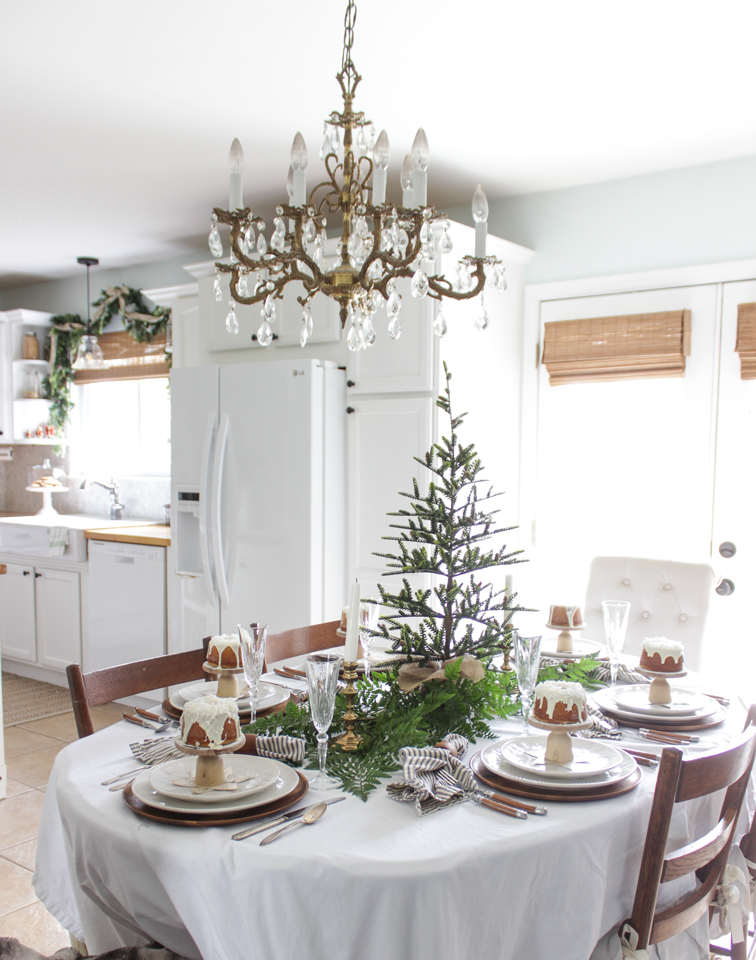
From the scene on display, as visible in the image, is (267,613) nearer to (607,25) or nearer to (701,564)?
(701,564)

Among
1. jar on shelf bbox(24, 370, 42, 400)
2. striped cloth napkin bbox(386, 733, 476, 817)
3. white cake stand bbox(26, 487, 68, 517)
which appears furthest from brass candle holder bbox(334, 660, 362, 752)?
jar on shelf bbox(24, 370, 42, 400)

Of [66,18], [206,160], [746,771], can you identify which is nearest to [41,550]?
[206,160]

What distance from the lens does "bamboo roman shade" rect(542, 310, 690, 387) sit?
10.7 ft

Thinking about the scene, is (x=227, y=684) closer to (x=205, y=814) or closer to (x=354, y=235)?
(x=205, y=814)

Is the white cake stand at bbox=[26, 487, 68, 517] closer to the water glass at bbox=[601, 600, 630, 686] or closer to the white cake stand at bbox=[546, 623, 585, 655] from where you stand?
the white cake stand at bbox=[546, 623, 585, 655]

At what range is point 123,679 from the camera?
1830mm

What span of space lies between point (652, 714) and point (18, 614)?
4187 millimetres

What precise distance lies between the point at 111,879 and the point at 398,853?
0.48m

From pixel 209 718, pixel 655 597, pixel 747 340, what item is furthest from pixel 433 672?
pixel 747 340

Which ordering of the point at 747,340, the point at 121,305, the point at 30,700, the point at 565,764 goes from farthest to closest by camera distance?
the point at 121,305, the point at 30,700, the point at 747,340, the point at 565,764

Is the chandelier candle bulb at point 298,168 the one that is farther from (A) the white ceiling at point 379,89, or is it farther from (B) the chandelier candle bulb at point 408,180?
(A) the white ceiling at point 379,89

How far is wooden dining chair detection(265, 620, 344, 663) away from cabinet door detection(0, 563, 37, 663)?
2.99 meters

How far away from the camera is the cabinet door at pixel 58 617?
4512 mm

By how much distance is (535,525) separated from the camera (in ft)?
12.0
